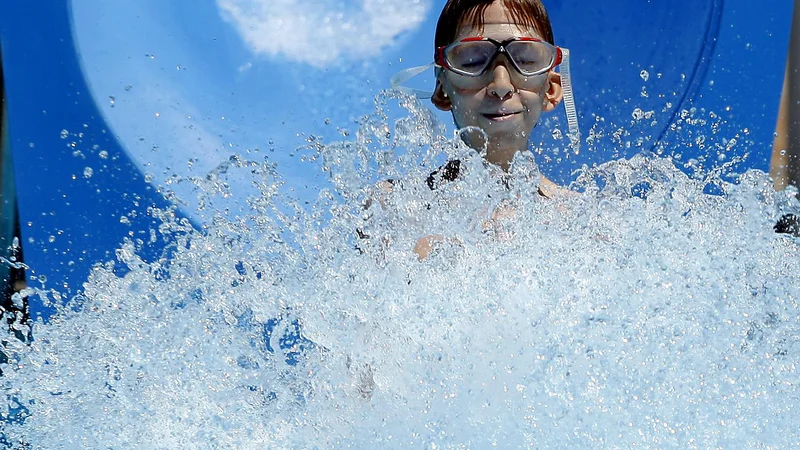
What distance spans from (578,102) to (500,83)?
2.43ft

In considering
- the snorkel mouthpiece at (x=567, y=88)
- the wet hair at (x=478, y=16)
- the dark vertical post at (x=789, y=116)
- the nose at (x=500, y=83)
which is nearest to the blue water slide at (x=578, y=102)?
the dark vertical post at (x=789, y=116)

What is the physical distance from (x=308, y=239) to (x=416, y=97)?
0.37 meters

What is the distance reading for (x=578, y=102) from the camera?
222 cm

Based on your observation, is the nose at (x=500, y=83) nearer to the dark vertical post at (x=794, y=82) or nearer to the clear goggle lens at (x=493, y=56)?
the clear goggle lens at (x=493, y=56)

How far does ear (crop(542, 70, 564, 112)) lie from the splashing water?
17cm

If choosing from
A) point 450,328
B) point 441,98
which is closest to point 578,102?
point 441,98

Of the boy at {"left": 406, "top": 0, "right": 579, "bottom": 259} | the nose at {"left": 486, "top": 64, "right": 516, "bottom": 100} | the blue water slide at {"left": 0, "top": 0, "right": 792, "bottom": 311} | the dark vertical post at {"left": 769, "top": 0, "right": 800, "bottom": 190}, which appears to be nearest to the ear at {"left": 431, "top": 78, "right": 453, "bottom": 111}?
the boy at {"left": 406, "top": 0, "right": 579, "bottom": 259}

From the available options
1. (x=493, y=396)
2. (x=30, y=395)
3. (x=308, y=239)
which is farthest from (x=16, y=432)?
(x=493, y=396)

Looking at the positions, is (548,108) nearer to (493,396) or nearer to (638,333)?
(638,333)

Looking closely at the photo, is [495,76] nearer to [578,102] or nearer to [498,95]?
[498,95]

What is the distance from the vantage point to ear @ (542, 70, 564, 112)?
1714 mm

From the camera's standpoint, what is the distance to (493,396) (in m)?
1.02

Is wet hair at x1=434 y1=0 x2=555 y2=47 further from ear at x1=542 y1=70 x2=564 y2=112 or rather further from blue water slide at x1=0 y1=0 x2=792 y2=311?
blue water slide at x1=0 y1=0 x2=792 y2=311

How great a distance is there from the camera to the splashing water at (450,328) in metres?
1.02
